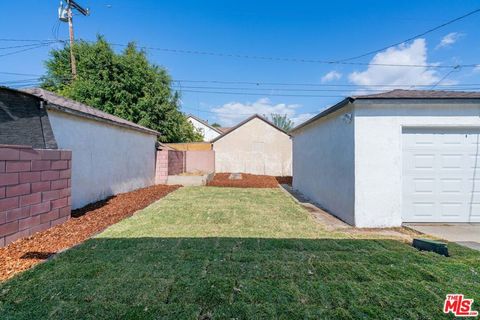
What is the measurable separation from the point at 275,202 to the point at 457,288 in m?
6.03

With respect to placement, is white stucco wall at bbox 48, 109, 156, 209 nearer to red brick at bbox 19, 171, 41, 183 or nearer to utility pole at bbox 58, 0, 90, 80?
red brick at bbox 19, 171, 41, 183

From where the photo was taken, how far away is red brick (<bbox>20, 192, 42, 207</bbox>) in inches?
171

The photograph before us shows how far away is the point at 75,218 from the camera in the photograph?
19.3ft

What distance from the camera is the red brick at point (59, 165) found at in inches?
201

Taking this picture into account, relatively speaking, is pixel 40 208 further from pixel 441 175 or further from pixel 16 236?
pixel 441 175

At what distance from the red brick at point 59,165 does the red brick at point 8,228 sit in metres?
1.32

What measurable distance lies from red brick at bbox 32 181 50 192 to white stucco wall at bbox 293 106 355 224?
6554mm

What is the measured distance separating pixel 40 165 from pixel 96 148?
339 cm

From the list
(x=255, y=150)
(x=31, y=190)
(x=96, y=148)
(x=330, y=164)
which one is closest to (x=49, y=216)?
(x=31, y=190)

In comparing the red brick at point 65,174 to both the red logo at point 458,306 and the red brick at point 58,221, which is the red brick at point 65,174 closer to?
the red brick at point 58,221

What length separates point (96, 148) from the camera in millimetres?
8008

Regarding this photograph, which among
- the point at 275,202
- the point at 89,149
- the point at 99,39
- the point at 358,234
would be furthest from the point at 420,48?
the point at 99,39

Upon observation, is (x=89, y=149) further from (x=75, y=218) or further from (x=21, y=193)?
(x=21, y=193)

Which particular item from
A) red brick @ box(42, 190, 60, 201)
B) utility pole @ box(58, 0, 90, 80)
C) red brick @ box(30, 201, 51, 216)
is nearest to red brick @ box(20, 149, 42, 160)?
red brick @ box(42, 190, 60, 201)
